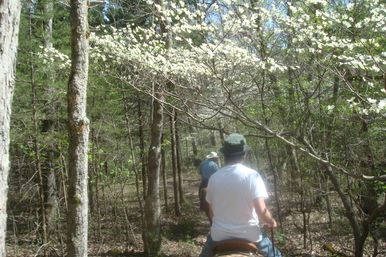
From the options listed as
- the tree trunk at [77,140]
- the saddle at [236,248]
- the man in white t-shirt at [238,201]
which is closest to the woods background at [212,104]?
the tree trunk at [77,140]

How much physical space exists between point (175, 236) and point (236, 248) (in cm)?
1249

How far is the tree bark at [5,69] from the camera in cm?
304

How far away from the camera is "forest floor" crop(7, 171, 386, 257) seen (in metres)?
12.6

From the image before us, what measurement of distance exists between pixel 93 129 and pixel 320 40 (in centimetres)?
808

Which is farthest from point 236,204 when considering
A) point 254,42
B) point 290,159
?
point 290,159

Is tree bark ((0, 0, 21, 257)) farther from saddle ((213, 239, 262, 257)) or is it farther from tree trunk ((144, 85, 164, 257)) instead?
tree trunk ((144, 85, 164, 257))

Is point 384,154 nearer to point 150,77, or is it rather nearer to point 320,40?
point 320,40

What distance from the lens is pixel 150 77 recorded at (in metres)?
10.2

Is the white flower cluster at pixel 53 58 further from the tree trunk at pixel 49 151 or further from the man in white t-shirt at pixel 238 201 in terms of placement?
the man in white t-shirt at pixel 238 201

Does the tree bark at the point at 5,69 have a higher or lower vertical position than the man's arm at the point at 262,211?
higher

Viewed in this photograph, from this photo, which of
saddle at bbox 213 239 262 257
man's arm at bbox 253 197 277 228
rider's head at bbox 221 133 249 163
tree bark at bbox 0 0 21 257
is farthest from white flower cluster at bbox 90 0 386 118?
tree bark at bbox 0 0 21 257

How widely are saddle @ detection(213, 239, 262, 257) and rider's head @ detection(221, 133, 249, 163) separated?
0.72 m

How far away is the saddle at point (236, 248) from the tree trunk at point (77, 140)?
2.79 metres

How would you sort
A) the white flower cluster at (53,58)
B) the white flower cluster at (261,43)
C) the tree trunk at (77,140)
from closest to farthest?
the tree trunk at (77,140), the white flower cluster at (261,43), the white flower cluster at (53,58)
